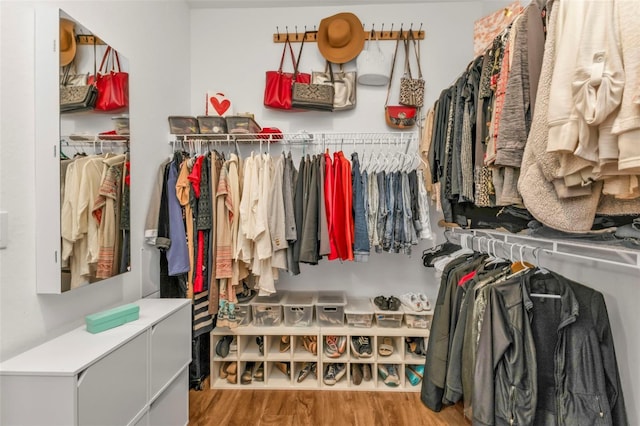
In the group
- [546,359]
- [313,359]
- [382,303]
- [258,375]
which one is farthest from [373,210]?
[258,375]

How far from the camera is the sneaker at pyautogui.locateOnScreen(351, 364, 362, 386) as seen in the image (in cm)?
231

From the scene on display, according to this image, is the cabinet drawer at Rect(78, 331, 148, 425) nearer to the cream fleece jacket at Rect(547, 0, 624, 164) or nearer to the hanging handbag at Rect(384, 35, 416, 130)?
the cream fleece jacket at Rect(547, 0, 624, 164)

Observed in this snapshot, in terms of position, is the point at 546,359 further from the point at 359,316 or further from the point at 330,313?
the point at 330,313

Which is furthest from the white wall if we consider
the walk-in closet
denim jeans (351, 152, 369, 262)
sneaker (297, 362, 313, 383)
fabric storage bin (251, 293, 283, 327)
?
denim jeans (351, 152, 369, 262)

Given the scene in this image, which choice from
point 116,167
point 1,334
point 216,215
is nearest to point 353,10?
point 216,215

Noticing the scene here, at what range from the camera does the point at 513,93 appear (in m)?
Result: 1.02

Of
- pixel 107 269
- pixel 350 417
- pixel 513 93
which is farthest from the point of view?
pixel 350 417

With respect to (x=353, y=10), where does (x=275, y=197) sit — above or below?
below

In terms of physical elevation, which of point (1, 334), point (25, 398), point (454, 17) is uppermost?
point (454, 17)

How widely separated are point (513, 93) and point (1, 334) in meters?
1.96

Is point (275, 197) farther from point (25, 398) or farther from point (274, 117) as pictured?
point (25, 398)

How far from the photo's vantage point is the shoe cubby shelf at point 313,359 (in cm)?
229

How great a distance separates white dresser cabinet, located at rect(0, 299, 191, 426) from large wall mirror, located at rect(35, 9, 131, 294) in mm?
278

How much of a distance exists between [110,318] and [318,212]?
1.30 m
